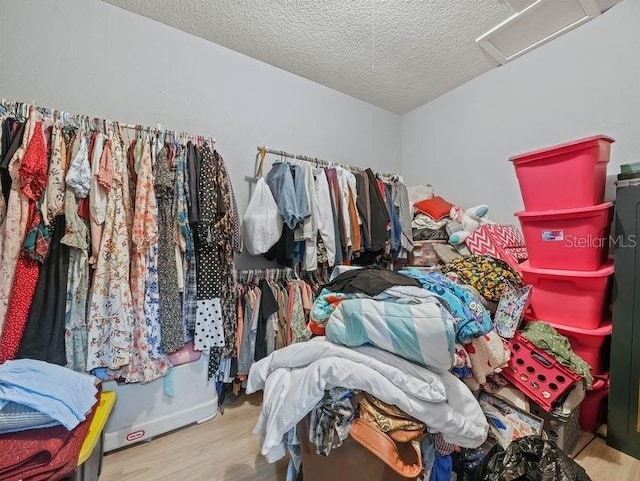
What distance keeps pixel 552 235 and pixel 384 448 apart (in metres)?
1.50

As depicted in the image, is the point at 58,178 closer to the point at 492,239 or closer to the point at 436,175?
the point at 492,239

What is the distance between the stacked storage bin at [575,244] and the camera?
1.44 meters

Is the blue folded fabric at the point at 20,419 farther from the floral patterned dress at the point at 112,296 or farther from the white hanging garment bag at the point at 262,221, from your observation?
the white hanging garment bag at the point at 262,221

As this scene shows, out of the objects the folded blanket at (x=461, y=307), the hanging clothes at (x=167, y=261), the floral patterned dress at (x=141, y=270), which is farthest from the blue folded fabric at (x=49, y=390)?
the folded blanket at (x=461, y=307)

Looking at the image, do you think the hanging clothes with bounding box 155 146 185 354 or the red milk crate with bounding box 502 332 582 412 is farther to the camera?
the hanging clothes with bounding box 155 146 185 354

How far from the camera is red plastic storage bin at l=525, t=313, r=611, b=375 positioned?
1440 millimetres

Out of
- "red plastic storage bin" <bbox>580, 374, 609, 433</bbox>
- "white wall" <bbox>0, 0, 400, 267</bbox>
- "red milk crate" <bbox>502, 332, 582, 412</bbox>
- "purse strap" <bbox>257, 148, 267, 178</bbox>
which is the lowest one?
"red plastic storage bin" <bbox>580, 374, 609, 433</bbox>

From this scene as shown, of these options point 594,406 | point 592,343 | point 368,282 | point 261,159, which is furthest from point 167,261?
point 594,406

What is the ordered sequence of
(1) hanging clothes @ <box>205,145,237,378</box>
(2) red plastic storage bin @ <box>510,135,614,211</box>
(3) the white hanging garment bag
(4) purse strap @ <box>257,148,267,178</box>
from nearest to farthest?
(2) red plastic storage bin @ <box>510,135,614,211</box> → (1) hanging clothes @ <box>205,145,237,378</box> → (3) the white hanging garment bag → (4) purse strap @ <box>257,148,267,178</box>

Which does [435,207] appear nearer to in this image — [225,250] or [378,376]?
[225,250]

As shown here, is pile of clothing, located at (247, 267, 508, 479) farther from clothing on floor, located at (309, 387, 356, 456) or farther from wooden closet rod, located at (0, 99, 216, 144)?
wooden closet rod, located at (0, 99, 216, 144)

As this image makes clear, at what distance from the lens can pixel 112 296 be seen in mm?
1395

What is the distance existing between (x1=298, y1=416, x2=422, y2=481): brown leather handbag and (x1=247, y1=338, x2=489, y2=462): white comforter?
93mm

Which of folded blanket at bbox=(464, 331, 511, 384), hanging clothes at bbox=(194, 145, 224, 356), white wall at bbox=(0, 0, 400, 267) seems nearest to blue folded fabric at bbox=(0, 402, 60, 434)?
hanging clothes at bbox=(194, 145, 224, 356)
